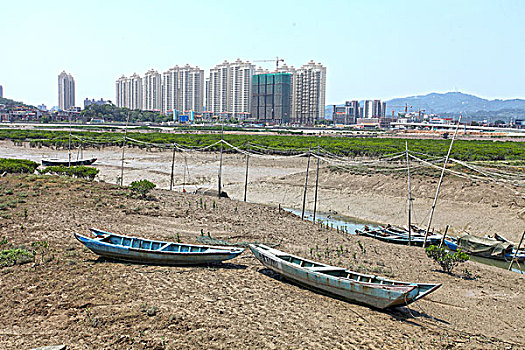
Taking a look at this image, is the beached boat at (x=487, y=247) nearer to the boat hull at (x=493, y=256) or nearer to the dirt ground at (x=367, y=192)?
the boat hull at (x=493, y=256)

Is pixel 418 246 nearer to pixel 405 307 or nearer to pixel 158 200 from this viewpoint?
pixel 405 307

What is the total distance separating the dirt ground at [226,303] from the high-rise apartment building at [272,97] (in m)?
152

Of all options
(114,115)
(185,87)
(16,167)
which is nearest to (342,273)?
(16,167)

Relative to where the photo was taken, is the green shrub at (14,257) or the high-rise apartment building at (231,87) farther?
the high-rise apartment building at (231,87)

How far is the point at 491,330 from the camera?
9.55 m

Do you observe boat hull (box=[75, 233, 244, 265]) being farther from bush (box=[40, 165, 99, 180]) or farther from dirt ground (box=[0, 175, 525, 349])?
bush (box=[40, 165, 99, 180])

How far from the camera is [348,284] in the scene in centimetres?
991

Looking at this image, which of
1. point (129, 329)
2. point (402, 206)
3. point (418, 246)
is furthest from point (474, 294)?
point (402, 206)

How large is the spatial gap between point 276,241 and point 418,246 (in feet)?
19.2

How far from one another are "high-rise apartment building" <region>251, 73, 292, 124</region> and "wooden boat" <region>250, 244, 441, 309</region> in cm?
15481

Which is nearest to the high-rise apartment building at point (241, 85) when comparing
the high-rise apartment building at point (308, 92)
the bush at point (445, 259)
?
the high-rise apartment building at point (308, 92)

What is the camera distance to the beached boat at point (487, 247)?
1630 cm

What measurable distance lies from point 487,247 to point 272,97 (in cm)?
15637

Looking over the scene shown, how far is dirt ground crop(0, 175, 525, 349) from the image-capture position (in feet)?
27.4
